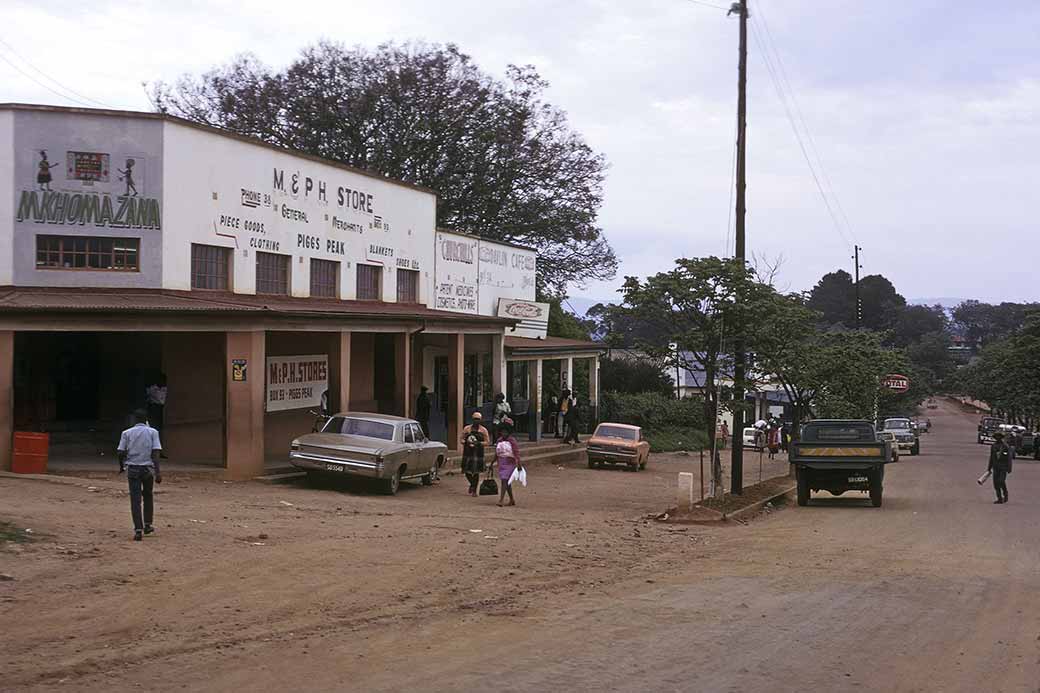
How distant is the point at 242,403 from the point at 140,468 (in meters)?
8.18

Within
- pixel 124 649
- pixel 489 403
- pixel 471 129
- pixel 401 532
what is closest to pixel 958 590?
pixel 401 532

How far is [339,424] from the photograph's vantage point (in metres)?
23.3

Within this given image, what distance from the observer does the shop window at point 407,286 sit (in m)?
34.2

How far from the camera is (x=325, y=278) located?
1204 inches

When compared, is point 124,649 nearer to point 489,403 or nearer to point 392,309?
point 392,309

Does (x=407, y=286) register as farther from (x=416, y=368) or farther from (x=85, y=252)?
(x=85, y=252)

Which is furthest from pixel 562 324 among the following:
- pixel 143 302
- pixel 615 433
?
pixel 143 302

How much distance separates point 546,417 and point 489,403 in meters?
5.92

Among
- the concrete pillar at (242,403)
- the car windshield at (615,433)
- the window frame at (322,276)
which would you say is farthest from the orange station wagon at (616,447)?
the concrete pillar at (242,403)

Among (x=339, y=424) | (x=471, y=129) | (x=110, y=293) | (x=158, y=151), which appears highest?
(x=471, y=129)

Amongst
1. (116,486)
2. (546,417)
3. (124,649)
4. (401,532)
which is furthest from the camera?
(546,417)

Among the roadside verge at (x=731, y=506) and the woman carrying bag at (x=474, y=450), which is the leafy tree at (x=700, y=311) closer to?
the roadside verge at (x=731, y=506)

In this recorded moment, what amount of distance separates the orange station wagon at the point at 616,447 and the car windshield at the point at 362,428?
13.5 meters

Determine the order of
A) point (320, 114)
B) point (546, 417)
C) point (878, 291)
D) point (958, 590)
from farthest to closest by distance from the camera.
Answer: point (878, 291) < point (320, 114) < point (546, 417) < point (958, 590)
